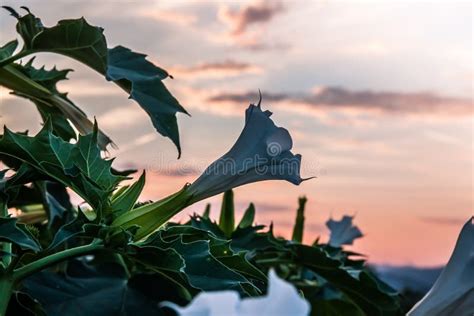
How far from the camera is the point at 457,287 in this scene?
0.64 metres

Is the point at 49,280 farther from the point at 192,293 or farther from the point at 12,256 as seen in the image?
the point at 192,293

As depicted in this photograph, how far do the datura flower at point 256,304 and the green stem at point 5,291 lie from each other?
0.38m

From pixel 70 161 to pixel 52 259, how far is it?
0.11m

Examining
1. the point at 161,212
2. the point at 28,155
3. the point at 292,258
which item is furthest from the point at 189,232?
the point at 292,258

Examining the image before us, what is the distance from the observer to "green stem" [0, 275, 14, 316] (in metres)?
0.66

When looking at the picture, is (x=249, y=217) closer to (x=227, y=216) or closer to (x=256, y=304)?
(x=227, y=216)

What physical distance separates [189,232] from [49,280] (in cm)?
18

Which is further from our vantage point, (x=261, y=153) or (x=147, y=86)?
(x=147, y=86)

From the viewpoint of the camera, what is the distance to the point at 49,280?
2.68 ft

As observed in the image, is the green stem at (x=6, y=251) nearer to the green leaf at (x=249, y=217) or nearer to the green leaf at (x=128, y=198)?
the green leaf at (x=128, y=198)

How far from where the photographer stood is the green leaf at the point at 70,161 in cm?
72

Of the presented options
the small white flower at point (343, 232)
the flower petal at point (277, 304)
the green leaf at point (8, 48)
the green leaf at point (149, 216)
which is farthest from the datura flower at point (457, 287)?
the small white flower at point (343, 232)

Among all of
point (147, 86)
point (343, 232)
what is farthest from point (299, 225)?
point (147, 86)

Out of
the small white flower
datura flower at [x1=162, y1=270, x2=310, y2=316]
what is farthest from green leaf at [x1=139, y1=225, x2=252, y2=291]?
the small white flower
